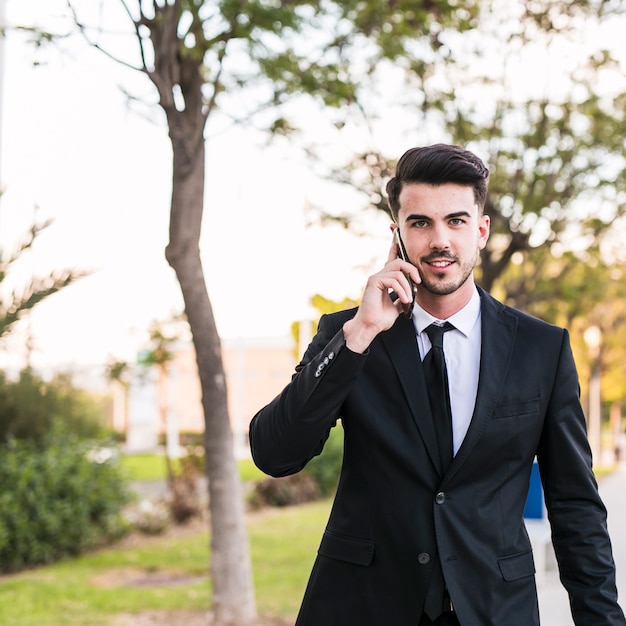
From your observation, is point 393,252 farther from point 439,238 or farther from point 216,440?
point 216,440

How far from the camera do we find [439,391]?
2.34m

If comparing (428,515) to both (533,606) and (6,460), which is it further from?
(6,460)

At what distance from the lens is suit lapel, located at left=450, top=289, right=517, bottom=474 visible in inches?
88.4

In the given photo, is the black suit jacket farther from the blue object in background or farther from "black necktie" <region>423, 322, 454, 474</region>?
the blue object in background

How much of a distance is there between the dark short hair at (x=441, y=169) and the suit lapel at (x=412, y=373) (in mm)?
330

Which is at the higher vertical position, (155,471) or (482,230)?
(482,230)

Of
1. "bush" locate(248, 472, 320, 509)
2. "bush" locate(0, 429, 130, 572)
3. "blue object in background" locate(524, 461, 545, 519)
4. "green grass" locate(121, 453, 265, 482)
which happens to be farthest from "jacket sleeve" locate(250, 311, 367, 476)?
"green grass" locate(121, 453, 265, 482)

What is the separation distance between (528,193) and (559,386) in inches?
391

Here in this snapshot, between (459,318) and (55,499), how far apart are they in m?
8.89

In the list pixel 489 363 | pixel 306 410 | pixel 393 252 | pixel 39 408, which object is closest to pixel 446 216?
pixel 393 252

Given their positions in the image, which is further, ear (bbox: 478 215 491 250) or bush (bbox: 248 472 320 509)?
bush (bbox: 248 472 320 509)

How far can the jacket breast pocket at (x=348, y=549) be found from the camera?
229cm

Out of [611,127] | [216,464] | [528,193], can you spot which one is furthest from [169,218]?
[611,127]

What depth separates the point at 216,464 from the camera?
23.0 feet
